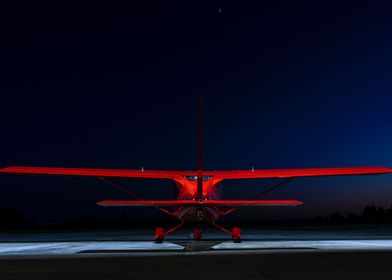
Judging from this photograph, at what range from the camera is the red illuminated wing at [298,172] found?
1766 cm

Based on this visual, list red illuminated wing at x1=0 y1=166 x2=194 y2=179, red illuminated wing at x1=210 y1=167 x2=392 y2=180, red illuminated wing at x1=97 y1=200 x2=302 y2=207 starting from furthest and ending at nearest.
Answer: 1. red illuminated wing at x1=210 y1=167 x2=392 y2=180
2. red illuminated wing at x1=0 y1=166 x2=194 y2=179
3. red illuminated wing at x1=97 y1=200 x2=302 y2=207

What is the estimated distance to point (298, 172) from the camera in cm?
1892

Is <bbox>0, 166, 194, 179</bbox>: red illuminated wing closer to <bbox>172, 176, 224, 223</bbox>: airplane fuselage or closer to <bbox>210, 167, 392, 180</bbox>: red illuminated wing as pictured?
<bbox>172, 176, 224, 223</bbox>: airplane fuselage

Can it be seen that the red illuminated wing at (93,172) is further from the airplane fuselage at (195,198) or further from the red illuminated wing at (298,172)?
the red illuminated wing at (298,172)

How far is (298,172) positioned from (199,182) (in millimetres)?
3963

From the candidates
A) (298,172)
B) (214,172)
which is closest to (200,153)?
(214,172)

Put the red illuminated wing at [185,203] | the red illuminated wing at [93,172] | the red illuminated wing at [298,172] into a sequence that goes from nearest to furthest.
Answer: the red illuminated wing at [185,203] → the red illuminated wing at [93,172] → the red illuminated wing at [298,172]

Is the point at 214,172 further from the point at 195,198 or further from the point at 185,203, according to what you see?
the point at 185,203

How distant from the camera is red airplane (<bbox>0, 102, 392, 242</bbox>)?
17125 millimetres

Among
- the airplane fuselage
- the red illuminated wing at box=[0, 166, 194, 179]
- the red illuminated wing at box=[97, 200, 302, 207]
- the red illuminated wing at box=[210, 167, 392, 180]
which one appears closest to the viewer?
the red illuminated wing at box=[97, 200, 302, 207]

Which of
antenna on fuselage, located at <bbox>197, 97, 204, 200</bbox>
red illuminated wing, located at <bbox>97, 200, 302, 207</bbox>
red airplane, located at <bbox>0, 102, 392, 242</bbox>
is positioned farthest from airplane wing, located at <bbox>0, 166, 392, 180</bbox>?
antenna on fuselage, located at <bbox>197, 97, 204, 200</bbox>

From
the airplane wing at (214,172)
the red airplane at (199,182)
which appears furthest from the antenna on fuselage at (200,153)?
the airplane wing at (214,172)

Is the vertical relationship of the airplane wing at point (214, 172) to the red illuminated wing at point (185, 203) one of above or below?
above

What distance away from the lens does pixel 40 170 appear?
57.8ft
